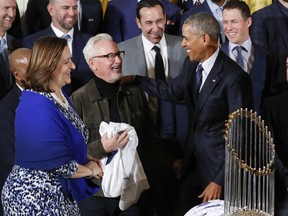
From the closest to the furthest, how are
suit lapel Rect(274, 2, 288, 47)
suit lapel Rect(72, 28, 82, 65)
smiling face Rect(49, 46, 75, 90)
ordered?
smiling face Rect(49, 46, 75, 90) → suit lapel Rect(72, 28, 82, 65) → suit lapel Rect(274, 2, 288, 47)

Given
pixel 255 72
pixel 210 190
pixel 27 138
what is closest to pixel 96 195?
pixel 210 190

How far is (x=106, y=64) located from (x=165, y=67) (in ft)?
2.49

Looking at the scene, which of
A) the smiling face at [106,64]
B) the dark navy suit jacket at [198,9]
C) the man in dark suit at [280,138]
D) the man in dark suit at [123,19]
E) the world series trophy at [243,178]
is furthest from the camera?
the man in dark suit at [123,19]

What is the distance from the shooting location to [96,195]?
483 centimetres

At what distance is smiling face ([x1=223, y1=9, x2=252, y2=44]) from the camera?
5602 millimetres

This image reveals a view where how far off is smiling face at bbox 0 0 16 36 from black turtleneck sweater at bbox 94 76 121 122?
1.11m

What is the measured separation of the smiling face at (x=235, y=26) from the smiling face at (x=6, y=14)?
152 cm

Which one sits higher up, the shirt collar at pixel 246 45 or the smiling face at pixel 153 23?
the smiling face at pixel 153 23

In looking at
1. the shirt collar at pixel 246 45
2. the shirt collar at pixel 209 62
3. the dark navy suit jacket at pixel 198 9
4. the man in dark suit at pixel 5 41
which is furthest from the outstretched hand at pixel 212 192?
the man in dark suit at pixel 5 41

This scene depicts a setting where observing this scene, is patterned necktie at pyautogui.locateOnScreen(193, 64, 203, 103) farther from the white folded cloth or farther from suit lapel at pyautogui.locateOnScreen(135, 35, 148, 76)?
the white folded cloth

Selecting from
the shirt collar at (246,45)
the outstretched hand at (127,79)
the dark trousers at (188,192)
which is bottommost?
the dark trousers at (188,192)

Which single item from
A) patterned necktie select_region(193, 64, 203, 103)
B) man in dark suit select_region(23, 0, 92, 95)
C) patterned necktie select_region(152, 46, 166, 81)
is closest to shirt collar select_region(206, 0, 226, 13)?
patterned necktie select_region(152, 46, 166, 81)

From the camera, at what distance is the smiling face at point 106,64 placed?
4.95m

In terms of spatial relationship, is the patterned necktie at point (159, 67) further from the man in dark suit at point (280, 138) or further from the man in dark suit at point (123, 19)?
the man in dark suit at point (280, 138)
